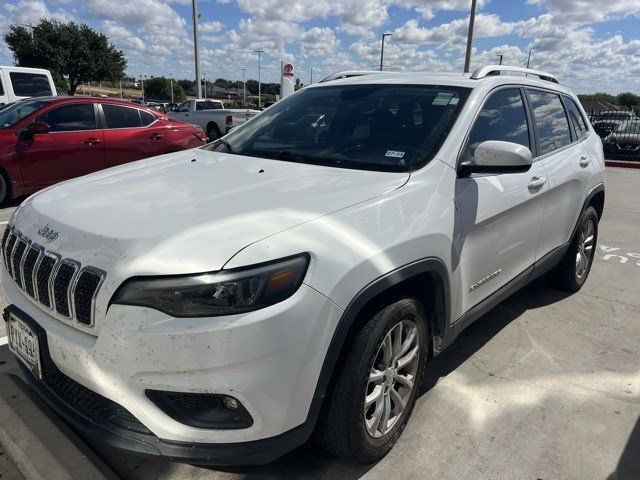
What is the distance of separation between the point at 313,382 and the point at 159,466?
967mm

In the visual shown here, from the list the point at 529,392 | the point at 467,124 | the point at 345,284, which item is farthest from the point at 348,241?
the point at 529,392

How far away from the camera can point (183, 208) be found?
204 centimetres

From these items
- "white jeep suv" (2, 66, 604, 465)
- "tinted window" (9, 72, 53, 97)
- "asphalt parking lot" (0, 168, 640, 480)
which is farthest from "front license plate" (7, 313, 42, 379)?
"tinted window" (9, 72, 53, 97)

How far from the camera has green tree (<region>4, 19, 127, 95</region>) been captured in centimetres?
3944

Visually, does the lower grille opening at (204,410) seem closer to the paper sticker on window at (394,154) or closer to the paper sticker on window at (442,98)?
the paper sticker on window at (394,154)

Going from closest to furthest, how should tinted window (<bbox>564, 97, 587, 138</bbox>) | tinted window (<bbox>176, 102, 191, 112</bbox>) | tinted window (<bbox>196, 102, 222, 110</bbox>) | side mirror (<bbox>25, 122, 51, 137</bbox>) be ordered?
tinted window (<bbox>564, 97, 587, 138</bbox>) < side mirror (<bbox>25, 122, 51, 137</bbox>) < tinted window (<bbox>196, 102, 222, 110</bbox>) < tinted window (<bbox>176, 102, 191, 112</bbox>)

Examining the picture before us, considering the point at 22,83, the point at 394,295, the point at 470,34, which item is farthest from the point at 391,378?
the point at 470,34

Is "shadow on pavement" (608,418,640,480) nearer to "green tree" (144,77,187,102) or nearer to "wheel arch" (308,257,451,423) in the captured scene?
"wheel arch" (308,257,451,423)

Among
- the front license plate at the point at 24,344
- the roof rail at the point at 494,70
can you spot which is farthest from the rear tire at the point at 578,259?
the front license plate at the point at 24,344

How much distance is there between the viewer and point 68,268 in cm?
187

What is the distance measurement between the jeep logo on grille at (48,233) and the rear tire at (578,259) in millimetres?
3738

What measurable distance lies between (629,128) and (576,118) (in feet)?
51.1

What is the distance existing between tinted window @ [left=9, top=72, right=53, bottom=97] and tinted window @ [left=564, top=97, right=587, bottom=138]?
1248 cm

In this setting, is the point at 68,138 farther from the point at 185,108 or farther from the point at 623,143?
the point at 623,143
